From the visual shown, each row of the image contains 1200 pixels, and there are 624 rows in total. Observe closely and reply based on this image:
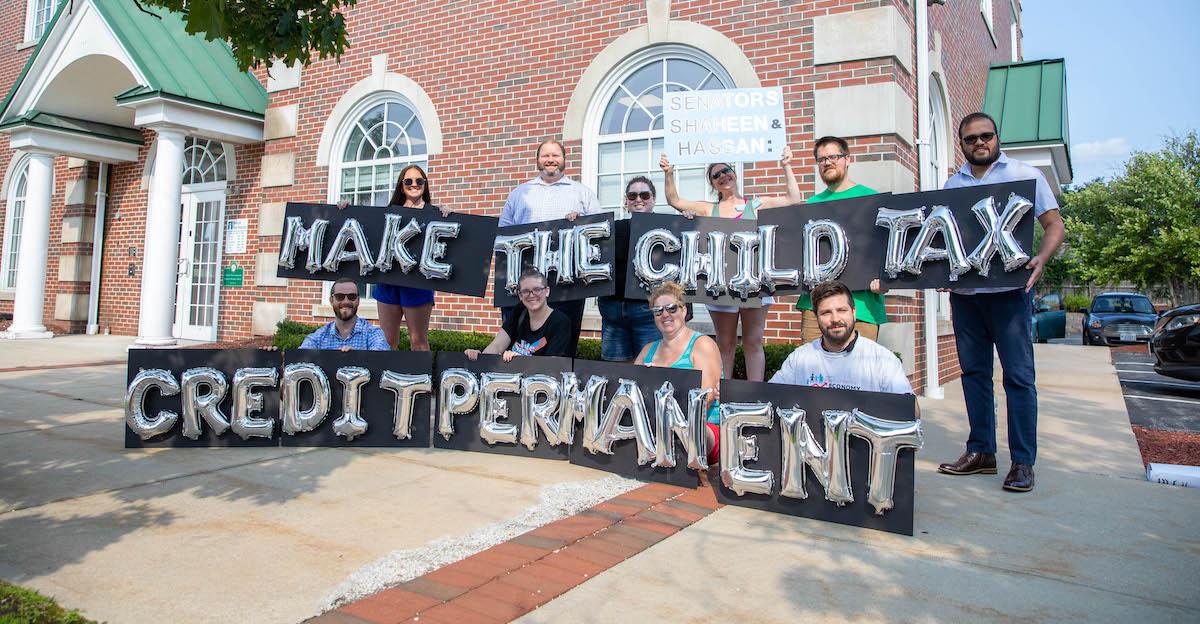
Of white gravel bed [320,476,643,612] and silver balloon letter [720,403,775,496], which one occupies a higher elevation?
silver balloon letter [720,403,775,496]

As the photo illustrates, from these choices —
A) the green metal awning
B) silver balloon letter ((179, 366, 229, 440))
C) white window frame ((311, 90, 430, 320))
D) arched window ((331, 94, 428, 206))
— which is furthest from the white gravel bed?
the green metal awning

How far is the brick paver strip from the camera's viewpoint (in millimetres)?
2244

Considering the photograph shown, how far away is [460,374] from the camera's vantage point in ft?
14.6

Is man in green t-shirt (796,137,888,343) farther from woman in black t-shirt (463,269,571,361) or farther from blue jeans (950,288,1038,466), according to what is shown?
woman in black t-shirt (463,269,571,361)

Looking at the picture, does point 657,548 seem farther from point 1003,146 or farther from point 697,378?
point 1003,146

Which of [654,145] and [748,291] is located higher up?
[654,145]

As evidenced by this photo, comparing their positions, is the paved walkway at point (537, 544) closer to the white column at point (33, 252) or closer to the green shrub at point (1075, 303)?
the white column at point (33, 252)

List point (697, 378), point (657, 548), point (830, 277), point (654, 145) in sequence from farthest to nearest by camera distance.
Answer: point (654, 145) → point (830, 277) → point (697, 378) → point (657, 548)

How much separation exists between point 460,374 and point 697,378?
1576mm

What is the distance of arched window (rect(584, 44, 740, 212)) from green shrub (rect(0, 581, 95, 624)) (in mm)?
6296

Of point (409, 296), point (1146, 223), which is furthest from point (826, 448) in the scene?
point (1146, 223)

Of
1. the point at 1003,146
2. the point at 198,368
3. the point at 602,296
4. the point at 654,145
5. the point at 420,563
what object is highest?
the point at 1003,146

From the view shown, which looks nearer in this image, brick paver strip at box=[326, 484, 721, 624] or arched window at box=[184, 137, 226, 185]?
brick paver strip at box=[326, 484, 721, 624]

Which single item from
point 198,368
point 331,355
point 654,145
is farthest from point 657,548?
point 654,145
